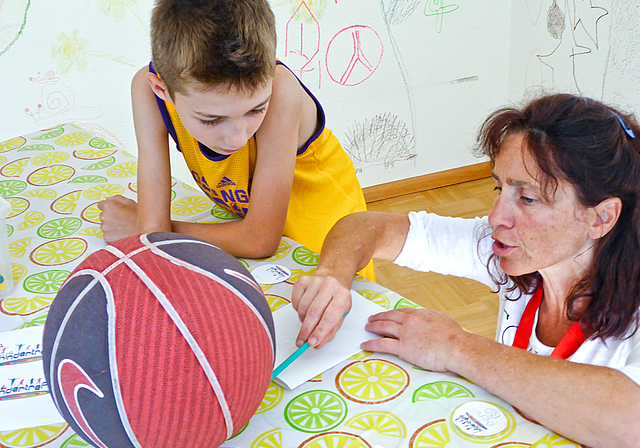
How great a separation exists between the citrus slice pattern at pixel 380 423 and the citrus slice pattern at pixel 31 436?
385 millimetres

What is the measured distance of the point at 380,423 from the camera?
2.56 ft

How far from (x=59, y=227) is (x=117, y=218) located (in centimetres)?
15

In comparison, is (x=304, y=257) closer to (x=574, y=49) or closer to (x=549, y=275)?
(x=549, y=275)

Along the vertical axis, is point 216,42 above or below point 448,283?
above

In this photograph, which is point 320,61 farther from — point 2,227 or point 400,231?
point 2,227

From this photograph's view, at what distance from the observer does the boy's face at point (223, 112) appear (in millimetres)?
1004

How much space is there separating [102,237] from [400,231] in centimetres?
63

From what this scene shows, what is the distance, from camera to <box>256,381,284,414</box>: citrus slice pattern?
821mm

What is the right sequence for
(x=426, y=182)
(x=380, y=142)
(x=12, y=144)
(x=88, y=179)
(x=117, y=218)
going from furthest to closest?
(x=426, y=182)
(x=380, y=142)
(x=12, y=144)
(x=88, y=179)
(x=117, y=218)

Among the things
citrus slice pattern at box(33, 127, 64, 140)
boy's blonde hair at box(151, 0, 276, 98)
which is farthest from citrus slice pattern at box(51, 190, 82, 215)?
boy's blonde hair at box(151, 0, 276, 98)

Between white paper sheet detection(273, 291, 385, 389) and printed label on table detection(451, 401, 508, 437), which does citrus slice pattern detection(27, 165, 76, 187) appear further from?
printed label on table detection(451, 401, 508, 437)

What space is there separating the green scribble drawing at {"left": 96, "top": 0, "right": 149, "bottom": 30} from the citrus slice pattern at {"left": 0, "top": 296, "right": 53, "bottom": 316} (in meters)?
1.72

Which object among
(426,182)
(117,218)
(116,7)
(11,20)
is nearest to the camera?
(117,218)

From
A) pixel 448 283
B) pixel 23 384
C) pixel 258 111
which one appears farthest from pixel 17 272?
pixel 448 283
